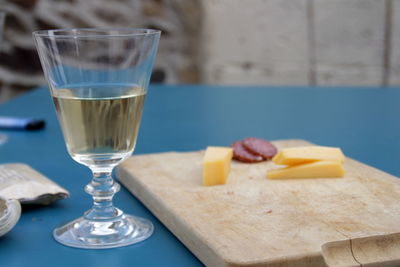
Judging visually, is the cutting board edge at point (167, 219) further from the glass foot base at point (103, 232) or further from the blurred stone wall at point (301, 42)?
the blurred stone wall at point (301, 42)

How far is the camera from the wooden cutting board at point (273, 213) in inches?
29.0

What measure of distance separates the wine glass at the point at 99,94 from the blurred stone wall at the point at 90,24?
7.16 ft

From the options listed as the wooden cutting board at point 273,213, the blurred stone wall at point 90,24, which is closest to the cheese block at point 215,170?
the wooden cutting board at point 273,213

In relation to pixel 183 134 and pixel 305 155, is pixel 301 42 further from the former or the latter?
pixel 305 155

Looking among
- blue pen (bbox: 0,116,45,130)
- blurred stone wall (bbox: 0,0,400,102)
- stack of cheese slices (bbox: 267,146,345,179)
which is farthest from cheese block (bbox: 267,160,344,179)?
blurred stone wall (bbox: 0,0,400,102)

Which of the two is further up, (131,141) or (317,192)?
(131,141)

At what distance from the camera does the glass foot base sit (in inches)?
32.4

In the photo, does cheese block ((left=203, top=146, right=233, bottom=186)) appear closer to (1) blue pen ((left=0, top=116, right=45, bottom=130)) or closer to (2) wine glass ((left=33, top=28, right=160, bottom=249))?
(2) wine glass ((left=33, top=28, right=160, bottom=249))

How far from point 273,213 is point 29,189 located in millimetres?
363

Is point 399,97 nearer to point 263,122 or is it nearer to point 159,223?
point 263,122

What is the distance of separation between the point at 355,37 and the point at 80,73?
8.33 ft

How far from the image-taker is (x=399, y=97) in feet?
6.45

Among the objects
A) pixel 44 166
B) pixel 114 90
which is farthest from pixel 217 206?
pixel 44 166

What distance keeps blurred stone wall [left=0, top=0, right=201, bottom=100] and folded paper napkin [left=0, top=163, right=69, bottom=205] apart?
79.9 inches
